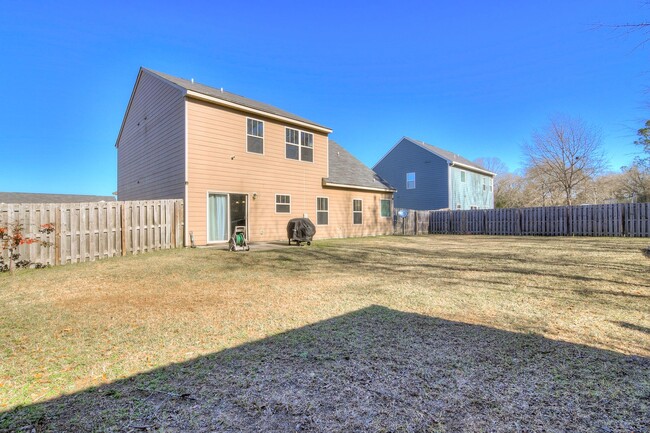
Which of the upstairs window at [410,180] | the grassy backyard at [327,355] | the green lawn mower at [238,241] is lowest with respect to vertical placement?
the grassy backyard at [327,355]

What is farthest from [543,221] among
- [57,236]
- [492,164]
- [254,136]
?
[492,164]

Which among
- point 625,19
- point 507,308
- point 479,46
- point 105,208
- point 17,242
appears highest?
point 479,46

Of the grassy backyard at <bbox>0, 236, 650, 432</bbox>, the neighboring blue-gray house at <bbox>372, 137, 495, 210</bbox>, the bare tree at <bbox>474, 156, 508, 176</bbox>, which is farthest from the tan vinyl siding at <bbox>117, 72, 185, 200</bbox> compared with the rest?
the bare tree at <bbox>474, 156, 508, 176</bbox>

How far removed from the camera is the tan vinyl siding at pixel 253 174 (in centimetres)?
1066

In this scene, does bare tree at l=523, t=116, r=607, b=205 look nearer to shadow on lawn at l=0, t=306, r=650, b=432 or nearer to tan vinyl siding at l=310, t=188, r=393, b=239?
tan vinyl siding at l=310, t=188, r=393, b=239

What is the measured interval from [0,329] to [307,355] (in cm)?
336

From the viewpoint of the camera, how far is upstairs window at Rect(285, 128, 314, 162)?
13523 millimetres

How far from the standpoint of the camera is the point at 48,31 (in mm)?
12586

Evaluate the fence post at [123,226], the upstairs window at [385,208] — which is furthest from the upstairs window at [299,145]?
the fence post at [123,226]

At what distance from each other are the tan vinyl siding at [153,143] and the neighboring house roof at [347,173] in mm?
6720

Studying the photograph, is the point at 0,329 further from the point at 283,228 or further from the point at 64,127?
the point at 64,127

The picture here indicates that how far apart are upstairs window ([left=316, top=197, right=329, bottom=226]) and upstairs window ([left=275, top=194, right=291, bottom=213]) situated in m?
1.82

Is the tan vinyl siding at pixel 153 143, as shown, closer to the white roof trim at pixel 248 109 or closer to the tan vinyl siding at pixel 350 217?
the white roof trim at pixel 248 109

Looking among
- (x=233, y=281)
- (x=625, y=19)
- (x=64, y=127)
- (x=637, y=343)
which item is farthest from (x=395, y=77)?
(x=64, y=127)
